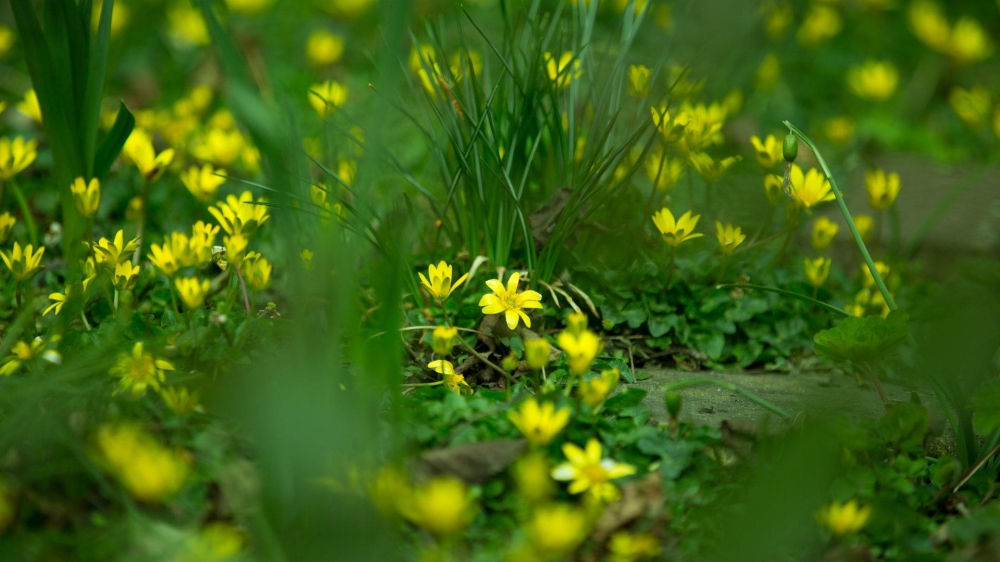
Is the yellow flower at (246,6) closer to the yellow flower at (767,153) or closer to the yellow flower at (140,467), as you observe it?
the yellow flower at (767,153)

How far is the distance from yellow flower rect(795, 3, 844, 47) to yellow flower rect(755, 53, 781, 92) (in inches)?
22.5

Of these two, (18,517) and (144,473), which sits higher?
(144,473)

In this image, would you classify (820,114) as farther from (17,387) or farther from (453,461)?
(17,387)

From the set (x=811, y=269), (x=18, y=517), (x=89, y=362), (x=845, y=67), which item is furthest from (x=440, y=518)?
(x=845, y=67)

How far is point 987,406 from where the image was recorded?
136 centimetres

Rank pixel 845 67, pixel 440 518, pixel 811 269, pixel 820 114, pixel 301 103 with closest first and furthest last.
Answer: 1. pixel 440 518
2. pixel 811 269
3. pixel 301 103
4. pixel 820 114
5. pixel 845 67

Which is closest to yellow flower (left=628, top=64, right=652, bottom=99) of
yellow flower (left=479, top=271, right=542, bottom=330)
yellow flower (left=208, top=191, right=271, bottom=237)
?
yellow flower (left=479, top=271, right=542, bottom=330)

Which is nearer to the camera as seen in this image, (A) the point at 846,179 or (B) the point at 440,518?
(B) the point at 440,518

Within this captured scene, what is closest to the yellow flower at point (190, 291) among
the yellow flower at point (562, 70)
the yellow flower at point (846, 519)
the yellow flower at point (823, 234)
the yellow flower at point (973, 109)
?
the yellow flower at point (562, 70)

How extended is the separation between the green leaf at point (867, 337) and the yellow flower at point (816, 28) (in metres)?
3.52

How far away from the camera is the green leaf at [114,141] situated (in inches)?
74.9

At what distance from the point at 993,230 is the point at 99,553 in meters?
2.89

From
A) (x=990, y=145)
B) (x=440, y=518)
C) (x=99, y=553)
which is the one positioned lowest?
(x=990, y=145)

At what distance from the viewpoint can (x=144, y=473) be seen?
41.4 inches
